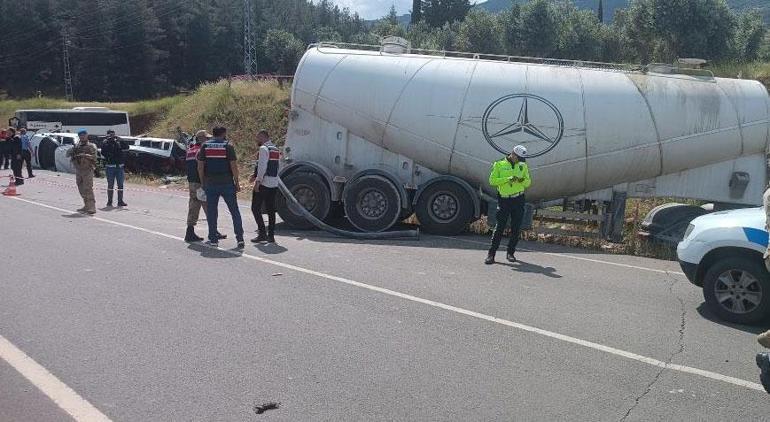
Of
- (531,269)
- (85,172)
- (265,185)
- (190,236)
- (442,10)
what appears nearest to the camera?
(531,269)

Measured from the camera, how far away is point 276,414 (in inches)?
162

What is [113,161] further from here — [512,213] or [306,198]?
[512,213]

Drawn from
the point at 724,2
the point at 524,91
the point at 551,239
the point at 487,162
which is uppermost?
the point at 724,2

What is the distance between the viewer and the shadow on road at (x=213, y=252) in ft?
29.2

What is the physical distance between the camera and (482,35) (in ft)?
186

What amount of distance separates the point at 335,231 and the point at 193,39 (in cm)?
7615

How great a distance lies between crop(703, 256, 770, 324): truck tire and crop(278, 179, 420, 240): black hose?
527cm

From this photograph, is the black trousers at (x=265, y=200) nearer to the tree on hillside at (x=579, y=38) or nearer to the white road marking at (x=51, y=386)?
the white road marking at (x=51, y=386)

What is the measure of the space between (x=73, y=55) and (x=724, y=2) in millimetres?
61498

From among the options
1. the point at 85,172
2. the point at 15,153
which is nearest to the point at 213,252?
the point at 85,172

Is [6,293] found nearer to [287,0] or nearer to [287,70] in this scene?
[287,70]

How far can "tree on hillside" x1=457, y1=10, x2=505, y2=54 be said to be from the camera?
56.4 m

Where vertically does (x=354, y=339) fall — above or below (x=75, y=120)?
above

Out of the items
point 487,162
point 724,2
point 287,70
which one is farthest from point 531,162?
point 287,70
